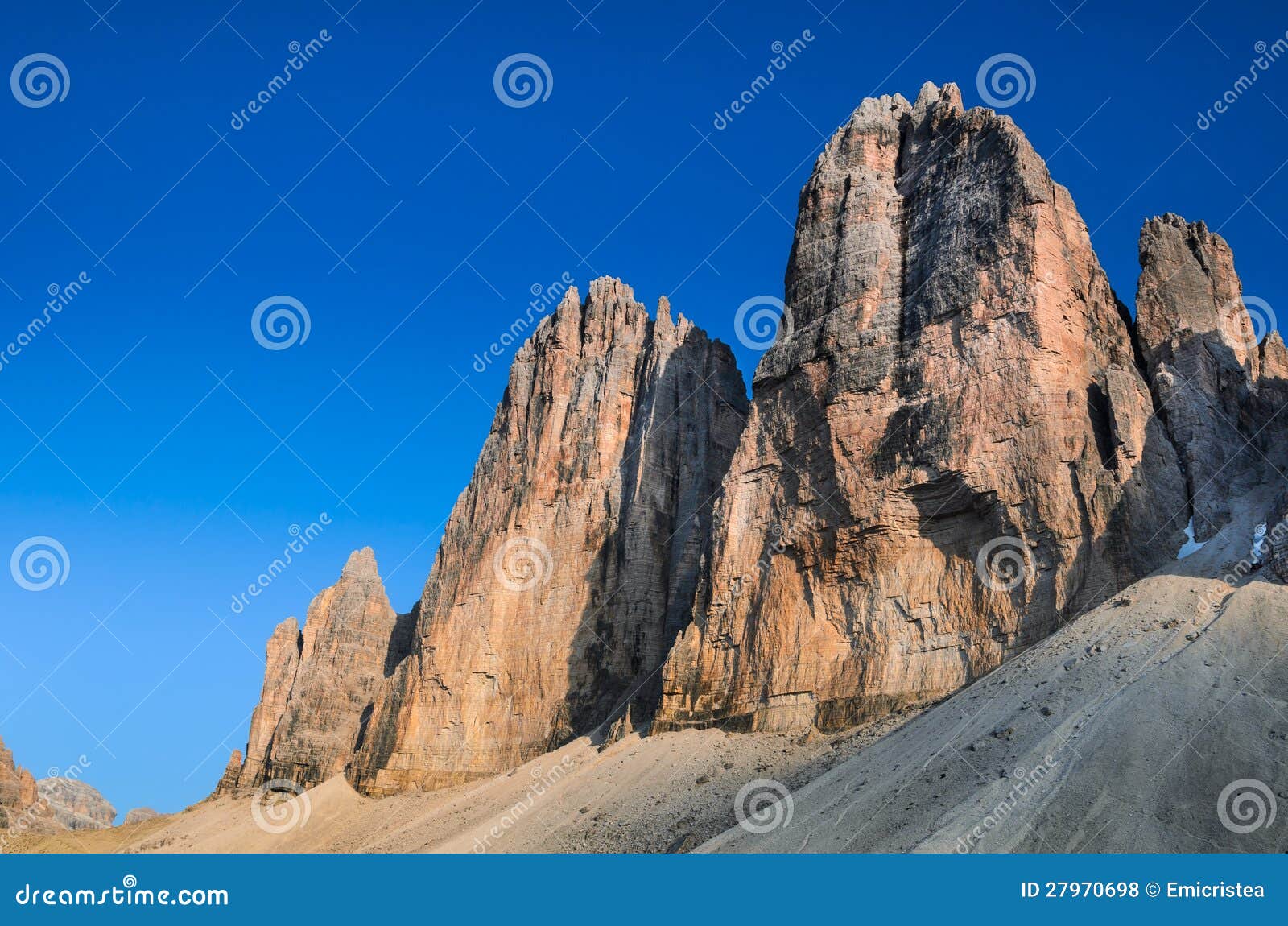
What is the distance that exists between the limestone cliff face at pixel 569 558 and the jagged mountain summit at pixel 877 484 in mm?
183

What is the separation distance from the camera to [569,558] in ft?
214

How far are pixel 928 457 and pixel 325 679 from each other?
178 ft

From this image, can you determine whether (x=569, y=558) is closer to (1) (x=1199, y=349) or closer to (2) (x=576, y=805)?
(2) (x=576, y=805)

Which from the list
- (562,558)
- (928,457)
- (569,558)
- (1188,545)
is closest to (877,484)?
(928,457)

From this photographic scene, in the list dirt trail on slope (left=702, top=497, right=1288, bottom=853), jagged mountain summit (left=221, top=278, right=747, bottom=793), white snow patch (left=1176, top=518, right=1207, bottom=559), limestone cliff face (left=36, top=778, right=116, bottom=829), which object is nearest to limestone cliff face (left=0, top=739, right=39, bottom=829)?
jagged mountain summit (left=221, top=278, right=747, bottom=793)

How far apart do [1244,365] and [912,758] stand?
25762mm

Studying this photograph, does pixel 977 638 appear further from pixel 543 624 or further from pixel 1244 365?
pixel 543 624

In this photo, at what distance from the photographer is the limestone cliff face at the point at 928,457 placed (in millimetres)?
38750

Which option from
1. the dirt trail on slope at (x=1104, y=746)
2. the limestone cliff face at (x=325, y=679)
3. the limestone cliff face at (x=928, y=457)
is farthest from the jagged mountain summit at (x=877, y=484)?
the limestone cliff face at (x=325, y=679)

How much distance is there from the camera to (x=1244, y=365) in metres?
46.1

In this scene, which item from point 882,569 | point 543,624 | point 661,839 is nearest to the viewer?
point 661,839

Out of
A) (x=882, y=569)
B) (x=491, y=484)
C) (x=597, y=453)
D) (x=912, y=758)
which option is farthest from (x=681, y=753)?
(x=491, y=484)

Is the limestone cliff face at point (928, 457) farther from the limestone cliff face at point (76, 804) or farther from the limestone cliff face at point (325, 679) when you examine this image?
the limestone cliff face at point (76, 804)

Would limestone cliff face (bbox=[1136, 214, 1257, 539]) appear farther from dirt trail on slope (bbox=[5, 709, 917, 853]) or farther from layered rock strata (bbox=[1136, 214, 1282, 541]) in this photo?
dirt trail on slope (bbox=[5, 709, 917, 853])
